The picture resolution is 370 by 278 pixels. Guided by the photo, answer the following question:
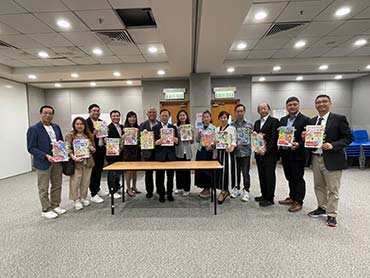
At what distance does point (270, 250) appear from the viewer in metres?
2.39

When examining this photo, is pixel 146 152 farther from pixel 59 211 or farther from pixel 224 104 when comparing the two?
pixel 224 104

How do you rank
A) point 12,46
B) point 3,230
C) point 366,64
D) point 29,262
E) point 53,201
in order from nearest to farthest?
1. point 29,262
2. point 3,230
3. point 53,201
4. point 12,46
5. point 366,64

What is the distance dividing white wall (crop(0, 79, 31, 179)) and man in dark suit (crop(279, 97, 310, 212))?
7.50 metres

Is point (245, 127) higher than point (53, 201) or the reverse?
higher

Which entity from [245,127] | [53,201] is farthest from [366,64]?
[53,201]

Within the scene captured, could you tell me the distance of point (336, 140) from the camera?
288 centimetres

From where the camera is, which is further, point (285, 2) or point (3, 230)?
point (285, 2)

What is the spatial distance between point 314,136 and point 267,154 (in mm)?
786

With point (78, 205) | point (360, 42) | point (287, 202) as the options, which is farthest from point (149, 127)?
point (360, 42)

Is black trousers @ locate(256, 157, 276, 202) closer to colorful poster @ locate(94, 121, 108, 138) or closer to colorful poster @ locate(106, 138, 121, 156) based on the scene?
colorful poster @ locate(106, 138, 121, 156)

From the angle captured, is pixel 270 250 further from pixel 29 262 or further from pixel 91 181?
pixel 91 181

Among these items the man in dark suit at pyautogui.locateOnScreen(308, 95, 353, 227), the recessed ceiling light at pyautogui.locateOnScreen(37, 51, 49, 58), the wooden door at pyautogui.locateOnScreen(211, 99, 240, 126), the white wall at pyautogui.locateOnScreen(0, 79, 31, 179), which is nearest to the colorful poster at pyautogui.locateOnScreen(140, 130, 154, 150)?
the man in dark suit at pyautogui.locateOnScreen(308, 95, 353, 227)

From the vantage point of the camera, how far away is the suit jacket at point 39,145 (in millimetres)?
3173

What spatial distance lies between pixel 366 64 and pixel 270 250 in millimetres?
6473
